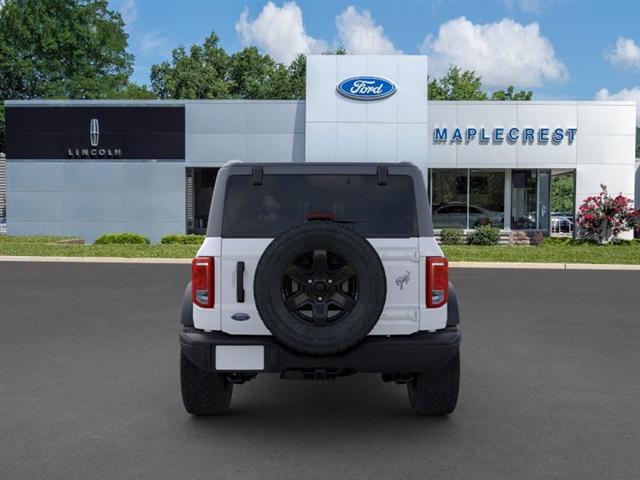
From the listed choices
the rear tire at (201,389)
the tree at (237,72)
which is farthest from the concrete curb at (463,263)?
the tree at (237,72)

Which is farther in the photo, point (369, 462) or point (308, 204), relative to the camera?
point (308, 204)

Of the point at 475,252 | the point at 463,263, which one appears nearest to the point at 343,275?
the point at 463,263

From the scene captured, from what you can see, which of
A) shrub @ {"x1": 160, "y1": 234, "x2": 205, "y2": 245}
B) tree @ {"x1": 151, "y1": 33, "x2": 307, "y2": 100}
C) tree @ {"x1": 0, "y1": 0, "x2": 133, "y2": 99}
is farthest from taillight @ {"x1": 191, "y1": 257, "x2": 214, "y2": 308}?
tree @ {"x1": 151, "y1": 33, "x2": 307, "y2": 100}

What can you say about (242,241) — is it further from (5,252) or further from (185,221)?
(185,221)

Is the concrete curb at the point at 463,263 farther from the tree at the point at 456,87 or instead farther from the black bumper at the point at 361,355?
the tree at the point at 456,87

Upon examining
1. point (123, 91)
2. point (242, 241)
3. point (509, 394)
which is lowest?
point (509, 394)

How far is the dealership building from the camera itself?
2645 centimetres

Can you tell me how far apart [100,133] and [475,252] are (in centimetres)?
1572

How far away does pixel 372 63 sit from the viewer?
26359 millimetres

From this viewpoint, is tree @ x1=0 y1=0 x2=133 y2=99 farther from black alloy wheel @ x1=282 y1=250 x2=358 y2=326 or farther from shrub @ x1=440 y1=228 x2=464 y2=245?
black alloy wheel @ x1=282 y1=250 x2=358 y2=326

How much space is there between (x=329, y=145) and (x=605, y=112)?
1068 cm

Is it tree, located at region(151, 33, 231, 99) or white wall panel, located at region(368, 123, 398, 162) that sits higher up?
tree, located at region(151, 33, 231, 99)

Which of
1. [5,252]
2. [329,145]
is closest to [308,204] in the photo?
[5,252]

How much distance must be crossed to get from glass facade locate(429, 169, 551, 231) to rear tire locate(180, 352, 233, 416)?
23790mm
